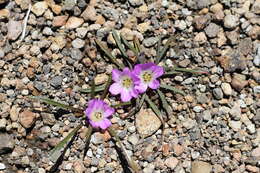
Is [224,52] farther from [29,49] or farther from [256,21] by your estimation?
[29,49]

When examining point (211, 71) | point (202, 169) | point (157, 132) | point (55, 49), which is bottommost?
point (202, 169)

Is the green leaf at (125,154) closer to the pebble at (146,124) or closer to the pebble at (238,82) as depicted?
the pebble at (146,124)

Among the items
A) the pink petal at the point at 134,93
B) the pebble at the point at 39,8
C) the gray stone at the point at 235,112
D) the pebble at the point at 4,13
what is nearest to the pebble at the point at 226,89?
the gray stone at the point at 235,112

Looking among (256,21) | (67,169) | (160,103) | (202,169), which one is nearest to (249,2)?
(256,21)

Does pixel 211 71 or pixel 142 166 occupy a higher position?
pixel 211 71

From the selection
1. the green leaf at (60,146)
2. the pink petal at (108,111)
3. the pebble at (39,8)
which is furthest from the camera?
the pebble at (39,8)
